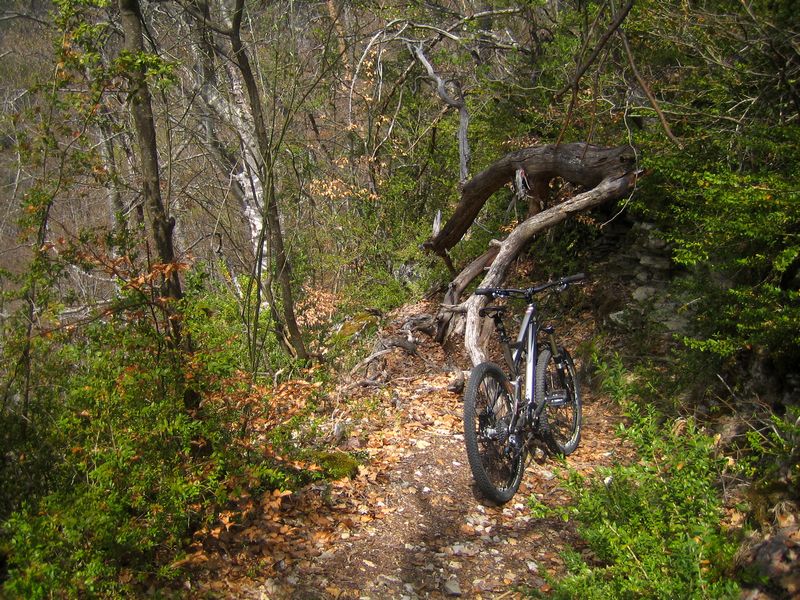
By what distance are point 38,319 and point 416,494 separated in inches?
103

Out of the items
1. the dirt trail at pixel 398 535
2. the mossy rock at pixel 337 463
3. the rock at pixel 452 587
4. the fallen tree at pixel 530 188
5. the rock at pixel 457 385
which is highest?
the fallen tree at pixel 530 188

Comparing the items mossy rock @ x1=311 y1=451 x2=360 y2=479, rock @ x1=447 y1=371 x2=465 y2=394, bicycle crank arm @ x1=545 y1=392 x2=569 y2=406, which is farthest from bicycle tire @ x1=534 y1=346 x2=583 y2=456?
mossy rock @ x1=311 y1=451 x2=360 y2=479

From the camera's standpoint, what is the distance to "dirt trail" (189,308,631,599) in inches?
131

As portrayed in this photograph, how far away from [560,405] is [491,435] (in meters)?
1.04

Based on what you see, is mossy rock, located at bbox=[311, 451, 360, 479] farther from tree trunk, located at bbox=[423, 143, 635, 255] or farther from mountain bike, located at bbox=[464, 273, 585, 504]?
tree trunk, located at bbox=[423, 143, 635, 255]

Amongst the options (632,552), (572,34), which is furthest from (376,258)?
(632,552)

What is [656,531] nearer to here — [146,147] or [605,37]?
[605,37]

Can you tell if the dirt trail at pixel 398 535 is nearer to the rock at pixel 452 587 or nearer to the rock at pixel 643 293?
the rock at pixel 452 587

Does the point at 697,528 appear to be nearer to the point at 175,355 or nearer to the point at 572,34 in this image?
the point at 175,355

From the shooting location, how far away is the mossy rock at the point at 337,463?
431 centimetres

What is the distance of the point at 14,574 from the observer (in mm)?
2316

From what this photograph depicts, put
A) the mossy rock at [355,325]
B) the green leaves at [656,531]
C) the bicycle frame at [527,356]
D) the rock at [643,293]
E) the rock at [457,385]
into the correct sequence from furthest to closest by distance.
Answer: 1. the mossy rock at [355,325]
2. the rock at [643,293]
3. the rock at [457,385]
4. the bicycle frame at [527,356]
5. the green leaves at [656,531]

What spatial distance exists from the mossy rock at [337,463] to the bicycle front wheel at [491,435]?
0.93 m

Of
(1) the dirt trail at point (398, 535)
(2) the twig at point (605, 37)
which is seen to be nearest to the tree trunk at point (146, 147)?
(1) the dirt trail at point (398, 535)
